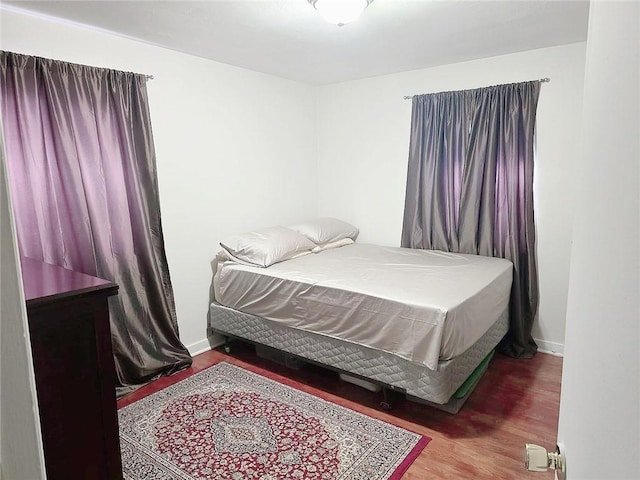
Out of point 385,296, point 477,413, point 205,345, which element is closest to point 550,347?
point 477,413


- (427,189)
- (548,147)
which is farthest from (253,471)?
(548,147)

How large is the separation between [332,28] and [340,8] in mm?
537

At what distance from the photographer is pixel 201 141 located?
329 cm

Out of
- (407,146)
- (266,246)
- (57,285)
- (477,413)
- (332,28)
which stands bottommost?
(477,413)

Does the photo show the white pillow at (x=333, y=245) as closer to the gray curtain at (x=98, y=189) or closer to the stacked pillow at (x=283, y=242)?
the stacked pillow at (x=283, y=242)

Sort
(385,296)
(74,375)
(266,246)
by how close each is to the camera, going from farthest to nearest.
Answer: (266,246)
(385,296)
(74,375)

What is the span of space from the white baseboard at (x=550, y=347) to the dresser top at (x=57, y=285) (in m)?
3.28

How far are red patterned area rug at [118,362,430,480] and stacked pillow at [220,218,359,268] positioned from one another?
3.30 feet

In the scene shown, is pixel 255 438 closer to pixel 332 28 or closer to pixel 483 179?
pixel 332 28

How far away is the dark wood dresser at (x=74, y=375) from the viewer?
4.25 feet

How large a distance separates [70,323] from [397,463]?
5.40 feet

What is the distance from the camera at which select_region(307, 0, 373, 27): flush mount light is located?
6.63ft

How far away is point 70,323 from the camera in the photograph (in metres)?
1.35

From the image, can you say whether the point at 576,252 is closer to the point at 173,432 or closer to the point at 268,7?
the point at 268,7
